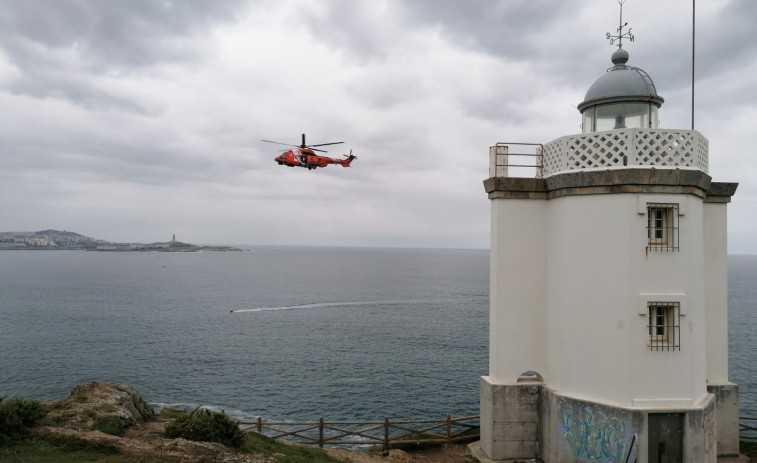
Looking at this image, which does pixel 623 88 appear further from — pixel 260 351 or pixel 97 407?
pixel 260 351

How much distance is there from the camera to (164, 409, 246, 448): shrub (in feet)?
44.7

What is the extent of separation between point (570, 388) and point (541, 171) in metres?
6.74

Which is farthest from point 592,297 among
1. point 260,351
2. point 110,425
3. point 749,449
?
point 260,351

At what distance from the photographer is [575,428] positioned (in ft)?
45.1

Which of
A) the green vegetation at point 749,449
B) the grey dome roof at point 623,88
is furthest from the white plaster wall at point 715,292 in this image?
the grey dome roof at point 623,88

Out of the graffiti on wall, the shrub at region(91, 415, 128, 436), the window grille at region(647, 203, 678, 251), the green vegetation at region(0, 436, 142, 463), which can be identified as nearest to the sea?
the shrub at region(91, 415, 128, 436)

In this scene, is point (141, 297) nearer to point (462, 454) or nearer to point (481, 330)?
point (481, 330)

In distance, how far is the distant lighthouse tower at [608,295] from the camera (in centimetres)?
1306

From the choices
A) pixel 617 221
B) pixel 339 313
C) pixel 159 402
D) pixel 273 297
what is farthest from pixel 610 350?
pixel 273 297

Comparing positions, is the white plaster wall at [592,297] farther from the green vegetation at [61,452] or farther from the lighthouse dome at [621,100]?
the green vegetation at [61,452]

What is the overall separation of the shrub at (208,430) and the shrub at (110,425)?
1387mm

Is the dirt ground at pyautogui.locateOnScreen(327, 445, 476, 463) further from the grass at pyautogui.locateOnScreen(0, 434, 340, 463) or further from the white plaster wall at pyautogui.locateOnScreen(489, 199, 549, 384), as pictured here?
the grass at pyautogui.locateOnScreen(0, 434, 340, 463)

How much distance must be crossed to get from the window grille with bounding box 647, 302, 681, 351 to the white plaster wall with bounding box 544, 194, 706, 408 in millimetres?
172

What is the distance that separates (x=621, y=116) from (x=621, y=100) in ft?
1.97
